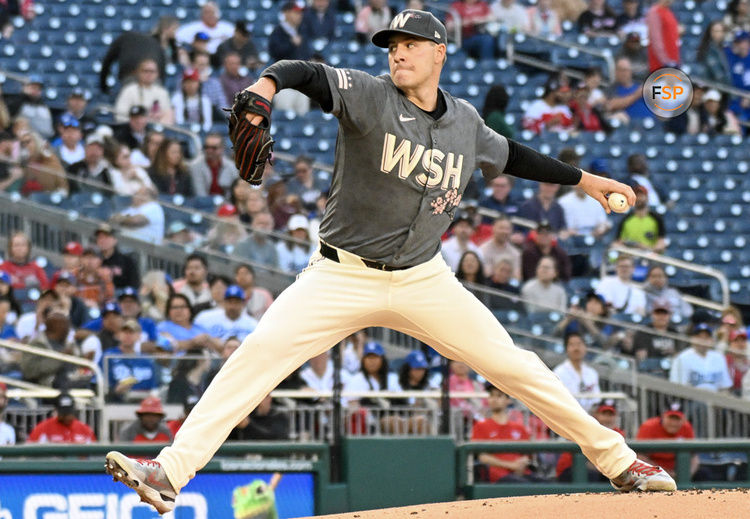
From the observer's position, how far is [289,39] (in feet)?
52.4

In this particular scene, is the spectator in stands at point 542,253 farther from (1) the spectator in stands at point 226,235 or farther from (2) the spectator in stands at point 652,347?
(1) the spectator in stands at point 226,235

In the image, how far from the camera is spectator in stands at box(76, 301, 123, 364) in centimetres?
1043

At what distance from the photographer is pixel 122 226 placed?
12.4 metres

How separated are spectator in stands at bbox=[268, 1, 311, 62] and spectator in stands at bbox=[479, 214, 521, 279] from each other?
439 cm

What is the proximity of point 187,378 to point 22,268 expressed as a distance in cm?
319

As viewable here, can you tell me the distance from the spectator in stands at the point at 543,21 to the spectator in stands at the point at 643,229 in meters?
4.16

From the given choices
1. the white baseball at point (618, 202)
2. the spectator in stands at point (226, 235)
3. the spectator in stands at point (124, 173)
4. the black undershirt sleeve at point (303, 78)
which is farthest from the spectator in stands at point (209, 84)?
the black undershirt sleeve at point (303, 78)

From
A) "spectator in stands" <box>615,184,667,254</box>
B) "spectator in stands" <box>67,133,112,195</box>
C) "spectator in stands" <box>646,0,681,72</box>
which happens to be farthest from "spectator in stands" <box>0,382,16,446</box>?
"spectator in stands" <box>646,0,681,72</box>

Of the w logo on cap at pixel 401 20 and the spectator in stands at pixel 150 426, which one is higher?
the w logo on cap at pixel 401 20

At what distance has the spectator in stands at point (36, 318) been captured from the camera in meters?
10.8

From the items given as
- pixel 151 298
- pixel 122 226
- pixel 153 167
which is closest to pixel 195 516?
pixel 151 298

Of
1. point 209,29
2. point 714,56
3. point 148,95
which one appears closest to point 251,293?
point 148,95

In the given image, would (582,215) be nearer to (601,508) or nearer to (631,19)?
(631,19)

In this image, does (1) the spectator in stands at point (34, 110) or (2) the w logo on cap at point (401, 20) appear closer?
(2) the w logo on cap at point (401, 20)
